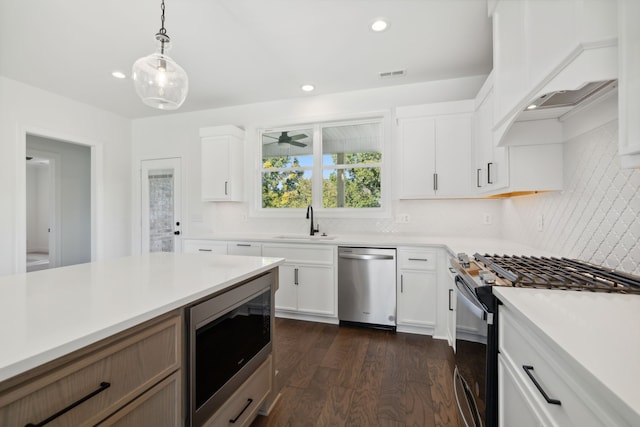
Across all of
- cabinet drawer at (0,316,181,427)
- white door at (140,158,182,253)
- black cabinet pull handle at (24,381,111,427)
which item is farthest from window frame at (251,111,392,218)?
black cabinet pull handle at (24,381,111,427)

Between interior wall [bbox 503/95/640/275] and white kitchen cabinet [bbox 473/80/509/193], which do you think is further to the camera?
white kitchen cabinet [bbox 473/80/509/193]

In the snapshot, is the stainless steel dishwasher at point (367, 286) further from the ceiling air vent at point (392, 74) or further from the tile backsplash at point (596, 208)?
the ceiling air vent at point (392, 74)

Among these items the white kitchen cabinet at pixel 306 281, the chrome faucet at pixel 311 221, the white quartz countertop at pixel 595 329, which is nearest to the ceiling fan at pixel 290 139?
the chrome faucet at pixel 311 221

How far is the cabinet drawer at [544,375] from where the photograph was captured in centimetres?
65

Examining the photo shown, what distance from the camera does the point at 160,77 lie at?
5.67 feet

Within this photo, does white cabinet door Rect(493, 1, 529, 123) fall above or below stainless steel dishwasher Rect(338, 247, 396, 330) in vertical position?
above

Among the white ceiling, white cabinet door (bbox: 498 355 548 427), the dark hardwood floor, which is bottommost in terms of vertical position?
the dark hardwood floor

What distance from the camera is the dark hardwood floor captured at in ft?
5.51

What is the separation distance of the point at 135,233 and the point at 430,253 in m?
4.64

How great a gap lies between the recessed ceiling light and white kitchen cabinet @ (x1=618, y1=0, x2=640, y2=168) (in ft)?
5.65

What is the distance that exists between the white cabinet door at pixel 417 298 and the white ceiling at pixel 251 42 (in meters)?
2.20

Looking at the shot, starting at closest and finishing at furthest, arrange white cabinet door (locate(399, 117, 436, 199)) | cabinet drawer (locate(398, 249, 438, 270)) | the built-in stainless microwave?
the built-in stainless microwave, cabinet drawer (locate(398, 249, 438, 270)), white cabinet door (locate(399, 117, 436, 199))

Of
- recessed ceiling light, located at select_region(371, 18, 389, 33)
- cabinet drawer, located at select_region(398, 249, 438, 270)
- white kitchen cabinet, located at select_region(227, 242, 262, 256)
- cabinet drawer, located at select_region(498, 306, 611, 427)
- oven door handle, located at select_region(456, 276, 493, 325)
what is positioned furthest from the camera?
white kitchen cabinet, located at select_region(227, 242, 262, 256)

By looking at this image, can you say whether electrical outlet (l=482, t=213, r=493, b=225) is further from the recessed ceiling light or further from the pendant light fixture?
the pendant light fixture
